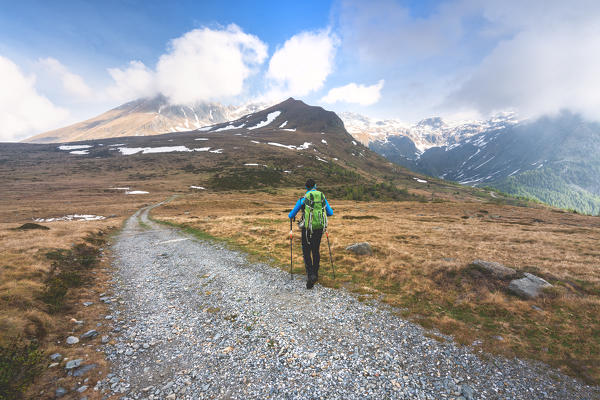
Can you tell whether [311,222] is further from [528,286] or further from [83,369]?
[528,286]

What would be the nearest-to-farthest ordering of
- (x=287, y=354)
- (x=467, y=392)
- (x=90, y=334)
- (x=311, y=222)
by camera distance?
(x=467, y=392)
(x=287, y=354)
(x=90, y=334)
(x=311, y=222)

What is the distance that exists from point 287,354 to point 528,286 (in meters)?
10.6

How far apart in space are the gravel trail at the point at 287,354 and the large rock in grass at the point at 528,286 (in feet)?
15.8

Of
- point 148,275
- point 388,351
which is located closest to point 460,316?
point 388,351

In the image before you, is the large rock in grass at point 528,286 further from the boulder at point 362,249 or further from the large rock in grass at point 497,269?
the boulder at point 362,249

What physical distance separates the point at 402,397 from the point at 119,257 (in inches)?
786

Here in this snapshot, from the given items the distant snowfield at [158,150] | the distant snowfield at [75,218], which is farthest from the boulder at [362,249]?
the distant snowfield at [158,150]

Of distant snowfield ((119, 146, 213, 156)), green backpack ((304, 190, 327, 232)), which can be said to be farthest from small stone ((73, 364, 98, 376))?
distant snowfield ((119, 146, 213, 156))

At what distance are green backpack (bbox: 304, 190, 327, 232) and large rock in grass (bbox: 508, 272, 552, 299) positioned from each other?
8549 mm

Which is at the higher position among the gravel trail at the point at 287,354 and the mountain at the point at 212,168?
the mountain at the point at 212,168

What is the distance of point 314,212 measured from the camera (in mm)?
11008

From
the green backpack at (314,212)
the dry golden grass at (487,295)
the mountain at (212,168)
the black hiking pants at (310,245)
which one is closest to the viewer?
the dry golden grass at (487,295)

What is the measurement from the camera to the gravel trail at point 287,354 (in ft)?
17.5

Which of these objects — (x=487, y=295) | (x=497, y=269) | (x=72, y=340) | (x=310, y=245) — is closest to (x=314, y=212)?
(x=310, y=245)
